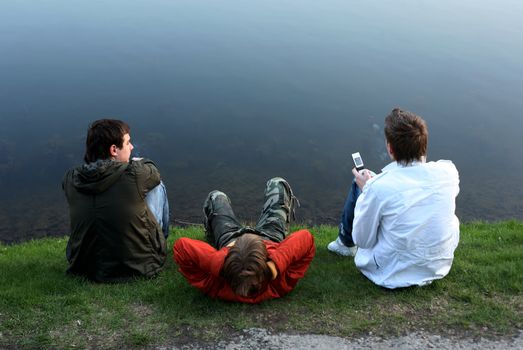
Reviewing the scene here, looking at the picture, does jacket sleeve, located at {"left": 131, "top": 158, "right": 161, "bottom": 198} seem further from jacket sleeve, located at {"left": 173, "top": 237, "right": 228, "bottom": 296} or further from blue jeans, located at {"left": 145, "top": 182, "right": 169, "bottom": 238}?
jacket sleeve, located at {"left": 173, "top": 237, "right": 228, "bottom": 296}

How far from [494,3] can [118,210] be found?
24884 millimetres

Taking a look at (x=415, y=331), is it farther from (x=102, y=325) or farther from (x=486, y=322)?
(x=102, y=325)

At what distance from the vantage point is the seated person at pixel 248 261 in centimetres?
481

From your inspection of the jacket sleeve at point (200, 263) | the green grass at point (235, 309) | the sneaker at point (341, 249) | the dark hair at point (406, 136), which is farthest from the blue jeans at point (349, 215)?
the jacket sleeve at point (200, 263)

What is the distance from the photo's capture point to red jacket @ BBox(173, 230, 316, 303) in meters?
5.11

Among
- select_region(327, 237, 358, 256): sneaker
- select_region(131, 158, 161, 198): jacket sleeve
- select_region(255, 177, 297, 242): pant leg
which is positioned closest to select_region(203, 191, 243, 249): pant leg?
select_region(255, 177, 297, 242): pant leg

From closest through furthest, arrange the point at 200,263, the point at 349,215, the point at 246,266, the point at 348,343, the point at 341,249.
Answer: the point at 246,266 → the point at 348,343 → the point at 200,263 → the point at 349,215 → the point at 341,249

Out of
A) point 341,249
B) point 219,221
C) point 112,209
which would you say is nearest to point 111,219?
point 112,209

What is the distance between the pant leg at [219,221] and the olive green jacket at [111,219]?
2.36 feet

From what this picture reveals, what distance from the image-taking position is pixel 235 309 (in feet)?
17.4

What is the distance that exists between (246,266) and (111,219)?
5.09ft

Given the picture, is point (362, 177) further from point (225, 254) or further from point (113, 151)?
point (113, 151)

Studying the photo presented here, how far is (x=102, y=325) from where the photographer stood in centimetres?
509

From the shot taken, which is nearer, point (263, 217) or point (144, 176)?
point (144, 176)
